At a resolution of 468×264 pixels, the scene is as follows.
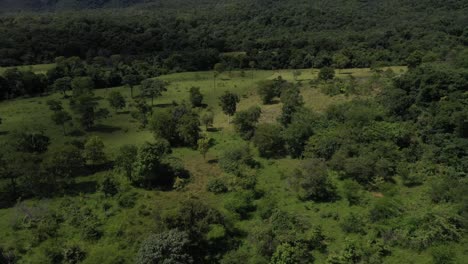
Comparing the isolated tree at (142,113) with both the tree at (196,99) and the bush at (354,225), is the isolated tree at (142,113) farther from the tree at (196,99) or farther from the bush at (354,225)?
the bush at (354,225)

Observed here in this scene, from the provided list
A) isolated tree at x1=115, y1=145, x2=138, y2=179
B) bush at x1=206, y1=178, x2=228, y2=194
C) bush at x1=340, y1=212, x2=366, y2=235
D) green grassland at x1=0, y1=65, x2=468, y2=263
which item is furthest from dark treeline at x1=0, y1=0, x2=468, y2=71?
isolated tree at x1=115, y1=145, x2=138, y2=179

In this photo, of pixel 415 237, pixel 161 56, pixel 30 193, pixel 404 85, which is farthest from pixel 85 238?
pixel 161 56

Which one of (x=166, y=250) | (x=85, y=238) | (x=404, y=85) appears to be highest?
(x=404, y=85)

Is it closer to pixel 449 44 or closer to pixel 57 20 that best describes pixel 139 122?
pixel 449 44

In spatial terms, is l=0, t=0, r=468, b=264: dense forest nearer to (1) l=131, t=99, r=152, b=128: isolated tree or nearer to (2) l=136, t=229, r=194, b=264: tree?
(2) l=136, t=229, r=194, b=264: tree

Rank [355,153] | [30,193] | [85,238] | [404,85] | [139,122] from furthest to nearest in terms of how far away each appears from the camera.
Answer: [139,122] < [404,85] < [355,153] < [30,193] < [85,238]

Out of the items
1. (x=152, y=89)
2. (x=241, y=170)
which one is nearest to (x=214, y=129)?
(x=241, y=170)

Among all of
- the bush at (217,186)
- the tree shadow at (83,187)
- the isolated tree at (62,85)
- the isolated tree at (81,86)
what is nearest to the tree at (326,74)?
the bush at (217,186)
